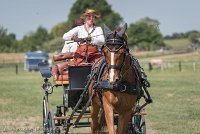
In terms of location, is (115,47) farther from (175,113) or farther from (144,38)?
(144,38)

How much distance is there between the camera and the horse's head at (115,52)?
7293mm

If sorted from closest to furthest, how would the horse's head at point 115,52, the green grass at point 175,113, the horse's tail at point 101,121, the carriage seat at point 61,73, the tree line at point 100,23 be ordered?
the horse's head at point 115,52 < the horse's tail at point 101,121 < the carriage seat at point 61,73 < the green grass at point 175,113 < the tree line at point 100,23

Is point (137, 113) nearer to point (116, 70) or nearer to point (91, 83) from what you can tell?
point (91, 83)

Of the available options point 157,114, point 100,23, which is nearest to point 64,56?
point 157,114

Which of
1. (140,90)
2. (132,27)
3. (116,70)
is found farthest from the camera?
(132,27)

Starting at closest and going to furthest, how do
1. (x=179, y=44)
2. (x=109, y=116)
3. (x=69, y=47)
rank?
1. (x=109, y=116)
2. (x=69, y=47)
3. (x=179, y=44)

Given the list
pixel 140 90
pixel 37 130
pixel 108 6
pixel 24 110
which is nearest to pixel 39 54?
pixel 24 110

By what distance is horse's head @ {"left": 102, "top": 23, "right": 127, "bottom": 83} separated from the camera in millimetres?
7293

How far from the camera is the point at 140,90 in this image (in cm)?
798

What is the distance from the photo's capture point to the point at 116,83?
7.36 metres

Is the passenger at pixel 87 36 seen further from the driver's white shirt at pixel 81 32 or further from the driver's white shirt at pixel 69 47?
the driver's white shirt at pixel 69 47

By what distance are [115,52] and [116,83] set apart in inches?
17.1

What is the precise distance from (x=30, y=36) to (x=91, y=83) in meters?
124

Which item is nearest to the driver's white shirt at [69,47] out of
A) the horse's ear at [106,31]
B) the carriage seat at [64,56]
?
the carriage seat at [64,56]
